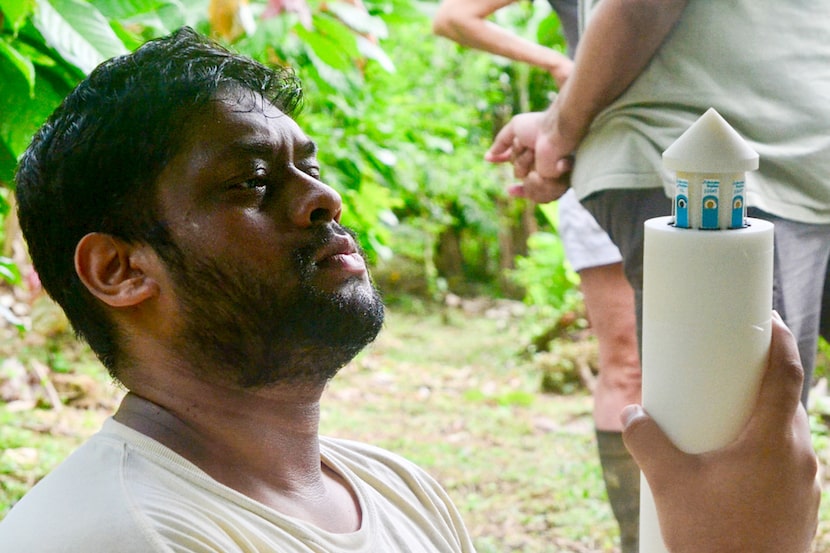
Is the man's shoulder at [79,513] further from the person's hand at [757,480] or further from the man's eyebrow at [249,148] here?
the person's hand at [757,480]

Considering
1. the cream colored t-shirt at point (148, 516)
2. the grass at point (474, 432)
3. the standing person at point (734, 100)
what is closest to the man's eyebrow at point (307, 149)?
the cream colored t-shirt at point (148, 516)

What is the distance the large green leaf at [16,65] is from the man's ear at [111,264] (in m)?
0.45

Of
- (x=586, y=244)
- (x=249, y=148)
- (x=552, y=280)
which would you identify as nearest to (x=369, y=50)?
(x=586, y=244)

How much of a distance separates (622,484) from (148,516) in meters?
1.55

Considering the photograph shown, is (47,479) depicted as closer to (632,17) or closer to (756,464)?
(756,464)

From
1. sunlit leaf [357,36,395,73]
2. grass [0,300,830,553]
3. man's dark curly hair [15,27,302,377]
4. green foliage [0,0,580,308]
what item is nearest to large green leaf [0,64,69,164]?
green foliage [0,0,580,308]

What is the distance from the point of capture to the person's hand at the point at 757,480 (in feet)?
3.31

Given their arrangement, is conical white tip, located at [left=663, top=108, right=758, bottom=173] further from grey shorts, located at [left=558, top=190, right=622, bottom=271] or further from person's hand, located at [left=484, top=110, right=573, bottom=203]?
grey shorts, located at [left=558, top=190, right=622, bottom=271]

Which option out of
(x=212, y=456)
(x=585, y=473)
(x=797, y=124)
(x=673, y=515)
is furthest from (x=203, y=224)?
(x=585, y=473)

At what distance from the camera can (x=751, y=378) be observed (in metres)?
1.01

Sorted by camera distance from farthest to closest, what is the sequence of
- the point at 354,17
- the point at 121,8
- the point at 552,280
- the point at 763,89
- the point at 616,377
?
the point at 552,280
the point at 354,17
the point at 616,377
the point at 121,8
the point at 763,89

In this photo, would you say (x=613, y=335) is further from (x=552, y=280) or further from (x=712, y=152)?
(x=552, y=280)

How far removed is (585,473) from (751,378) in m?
2.64

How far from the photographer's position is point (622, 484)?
2439mm
